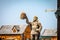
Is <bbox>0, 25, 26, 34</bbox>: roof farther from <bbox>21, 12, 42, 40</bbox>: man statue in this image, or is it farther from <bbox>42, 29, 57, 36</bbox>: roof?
<bbox>42, 29, 57, 36</bbox>: roof

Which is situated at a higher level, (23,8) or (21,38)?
(23,8)

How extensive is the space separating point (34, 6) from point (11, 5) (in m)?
0.22

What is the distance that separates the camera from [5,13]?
144cm

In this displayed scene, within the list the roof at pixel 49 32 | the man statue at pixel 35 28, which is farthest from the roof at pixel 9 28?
the roof at pixel 49 32

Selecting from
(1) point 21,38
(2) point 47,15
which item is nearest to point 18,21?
(1) point 21,38

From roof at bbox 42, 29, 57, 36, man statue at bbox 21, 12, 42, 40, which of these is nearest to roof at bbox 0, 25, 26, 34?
man statue at bbox 21, 12, 42, 40

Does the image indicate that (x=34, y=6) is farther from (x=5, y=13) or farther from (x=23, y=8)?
(x=5, y=13)

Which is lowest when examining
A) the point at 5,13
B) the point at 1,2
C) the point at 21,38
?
the point at 21,38

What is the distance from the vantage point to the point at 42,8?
1.37 metres

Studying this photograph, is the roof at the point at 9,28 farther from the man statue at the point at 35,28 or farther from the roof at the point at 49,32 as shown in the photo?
the roof at the point at 49,32

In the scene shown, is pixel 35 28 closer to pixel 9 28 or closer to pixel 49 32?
pixel 49 32

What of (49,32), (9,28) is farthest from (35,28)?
(9,28)

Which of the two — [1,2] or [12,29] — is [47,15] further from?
[1,2]

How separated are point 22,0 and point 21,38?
1.15 feet
